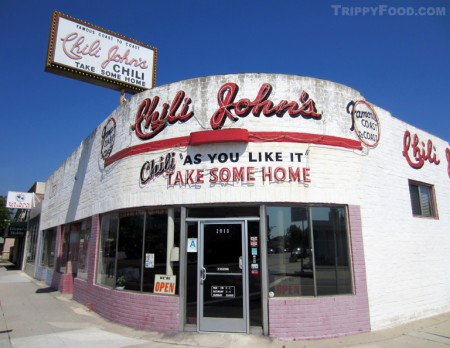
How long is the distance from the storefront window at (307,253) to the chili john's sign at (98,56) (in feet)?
30.4

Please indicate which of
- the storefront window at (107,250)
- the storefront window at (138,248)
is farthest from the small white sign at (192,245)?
the storefront window at (107,250)

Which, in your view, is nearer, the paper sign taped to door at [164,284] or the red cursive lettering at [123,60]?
the paper sign taped to door at [164,284]

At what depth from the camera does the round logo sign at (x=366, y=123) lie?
29.8 ft

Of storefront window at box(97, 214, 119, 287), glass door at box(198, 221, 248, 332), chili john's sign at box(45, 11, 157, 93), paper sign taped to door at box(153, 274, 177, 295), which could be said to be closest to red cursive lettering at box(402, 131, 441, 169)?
glass door at box(198, 221, 248, 332)

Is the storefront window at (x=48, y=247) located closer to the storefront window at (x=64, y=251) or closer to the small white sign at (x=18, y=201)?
the storefront window at (x=64, y=251)

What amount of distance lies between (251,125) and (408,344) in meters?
5.63

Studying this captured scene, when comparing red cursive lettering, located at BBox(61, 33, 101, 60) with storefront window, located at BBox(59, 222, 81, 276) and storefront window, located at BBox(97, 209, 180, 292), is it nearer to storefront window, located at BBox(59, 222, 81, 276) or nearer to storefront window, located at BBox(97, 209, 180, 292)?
storefront window, located at BBox(59, 222, 81, 276)

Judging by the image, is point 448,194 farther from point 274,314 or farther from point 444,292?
point 274,314

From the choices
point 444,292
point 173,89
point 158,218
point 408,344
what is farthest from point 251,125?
point 444,292

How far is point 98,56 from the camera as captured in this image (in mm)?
13602

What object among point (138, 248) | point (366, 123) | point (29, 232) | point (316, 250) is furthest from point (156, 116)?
point (29, 232)

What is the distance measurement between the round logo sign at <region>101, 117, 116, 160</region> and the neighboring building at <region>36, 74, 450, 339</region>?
925 millimetres

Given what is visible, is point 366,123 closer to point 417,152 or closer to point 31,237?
point 417,152

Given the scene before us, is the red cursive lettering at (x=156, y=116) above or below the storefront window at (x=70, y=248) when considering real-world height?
above
